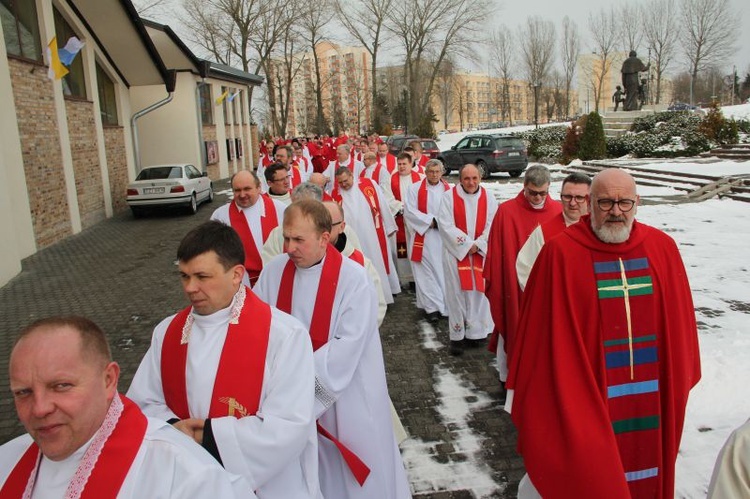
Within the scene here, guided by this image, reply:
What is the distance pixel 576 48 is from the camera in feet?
210

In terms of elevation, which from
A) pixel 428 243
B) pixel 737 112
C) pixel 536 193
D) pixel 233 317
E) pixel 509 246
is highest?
pixel 737 112

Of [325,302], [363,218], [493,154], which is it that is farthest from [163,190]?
[325,302]

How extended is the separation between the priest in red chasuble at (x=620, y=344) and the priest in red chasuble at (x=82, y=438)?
1.85m

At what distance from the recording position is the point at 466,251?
6.48 meters

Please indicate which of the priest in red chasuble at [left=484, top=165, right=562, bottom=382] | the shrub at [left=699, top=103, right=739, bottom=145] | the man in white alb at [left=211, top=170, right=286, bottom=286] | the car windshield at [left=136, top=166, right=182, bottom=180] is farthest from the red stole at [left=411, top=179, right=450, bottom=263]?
the shrub at [left=699, top=103, right=739, bottom=145]

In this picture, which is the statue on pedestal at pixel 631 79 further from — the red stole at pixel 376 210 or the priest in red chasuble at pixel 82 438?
the priest in red chasuble at pixel 82 438

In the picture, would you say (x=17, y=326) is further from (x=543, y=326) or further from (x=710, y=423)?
(x=710, y=423)

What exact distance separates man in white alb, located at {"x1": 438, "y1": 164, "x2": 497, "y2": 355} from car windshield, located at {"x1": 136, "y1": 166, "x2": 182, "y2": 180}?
13527mm

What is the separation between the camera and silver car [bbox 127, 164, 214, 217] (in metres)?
17.4

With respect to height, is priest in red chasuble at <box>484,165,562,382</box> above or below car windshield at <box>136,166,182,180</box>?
below

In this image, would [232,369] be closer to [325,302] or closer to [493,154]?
[325,302]

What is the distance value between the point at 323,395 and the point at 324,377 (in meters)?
0.09

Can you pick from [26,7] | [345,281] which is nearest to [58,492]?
[345,281]

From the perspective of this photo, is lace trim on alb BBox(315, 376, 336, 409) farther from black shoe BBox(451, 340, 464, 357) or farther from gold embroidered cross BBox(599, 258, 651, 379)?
black shoe BBox(451, 340, 464, 357)
